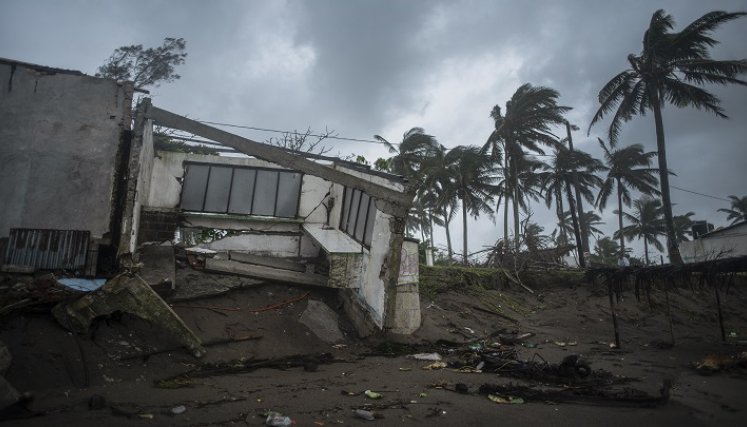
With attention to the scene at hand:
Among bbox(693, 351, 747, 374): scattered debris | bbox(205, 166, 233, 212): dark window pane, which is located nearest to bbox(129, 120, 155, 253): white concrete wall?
bbox(205, 166, 233, 212): dark window pane

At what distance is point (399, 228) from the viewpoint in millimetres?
8086

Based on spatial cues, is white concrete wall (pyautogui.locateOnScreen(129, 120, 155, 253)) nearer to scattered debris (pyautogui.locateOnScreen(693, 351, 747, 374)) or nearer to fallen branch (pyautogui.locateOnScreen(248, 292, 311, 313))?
fallen branch (pyautogui.locateOnScreen(248, 292, 311, 313))

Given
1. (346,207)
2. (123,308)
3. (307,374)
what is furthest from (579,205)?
(123,308)

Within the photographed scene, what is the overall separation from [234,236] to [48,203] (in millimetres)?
4537

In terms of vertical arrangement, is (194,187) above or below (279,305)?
above

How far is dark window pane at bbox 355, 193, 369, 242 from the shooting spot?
397 inches

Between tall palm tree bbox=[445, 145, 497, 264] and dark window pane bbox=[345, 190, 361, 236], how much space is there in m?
16.2

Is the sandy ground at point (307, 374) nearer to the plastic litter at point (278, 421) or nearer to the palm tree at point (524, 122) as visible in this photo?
the plastic litter at point (278, 421)

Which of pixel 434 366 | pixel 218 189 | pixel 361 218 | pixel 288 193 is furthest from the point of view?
pixel 288 193

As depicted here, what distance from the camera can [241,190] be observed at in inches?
484

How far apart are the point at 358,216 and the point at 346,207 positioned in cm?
135

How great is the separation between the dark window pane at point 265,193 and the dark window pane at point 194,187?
159 centimetres

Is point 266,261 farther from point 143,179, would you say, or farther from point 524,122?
point 524,122

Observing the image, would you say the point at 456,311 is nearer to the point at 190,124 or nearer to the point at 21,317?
the point at 190,124
